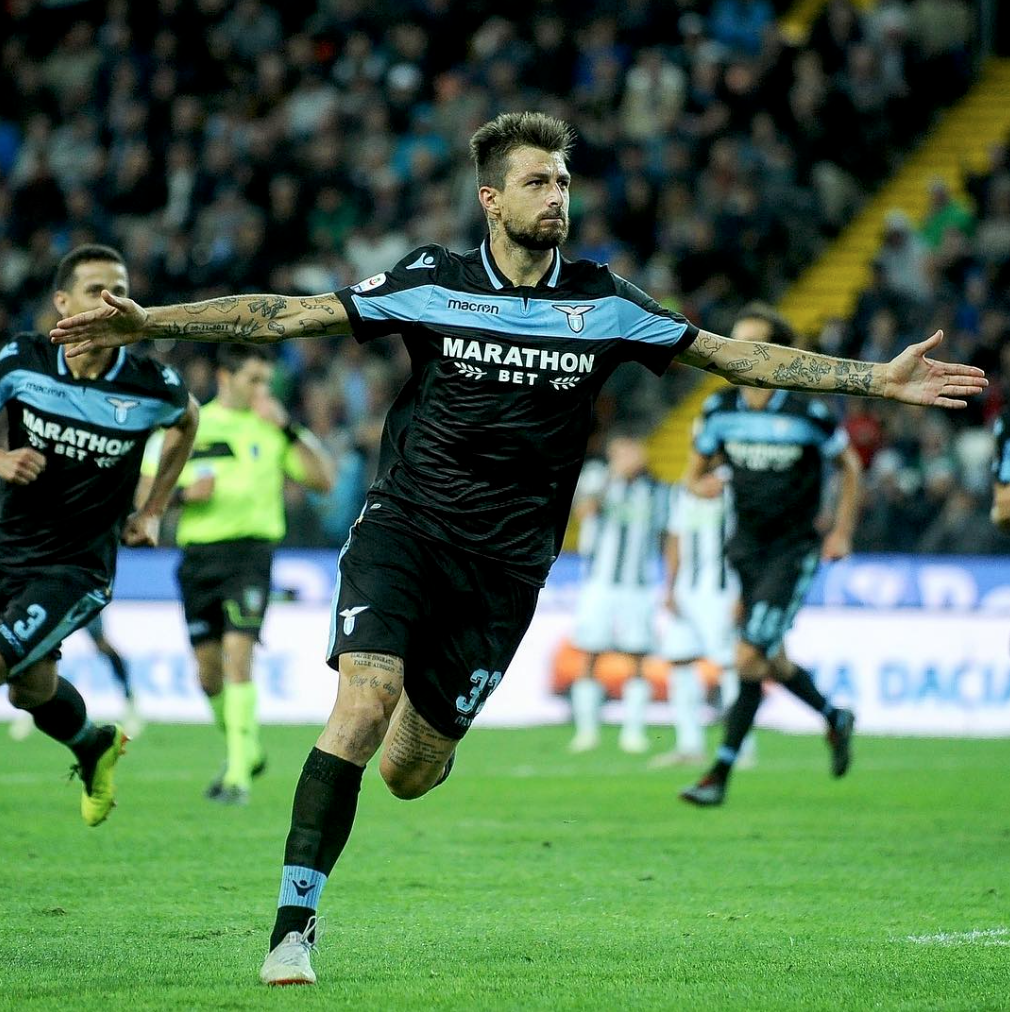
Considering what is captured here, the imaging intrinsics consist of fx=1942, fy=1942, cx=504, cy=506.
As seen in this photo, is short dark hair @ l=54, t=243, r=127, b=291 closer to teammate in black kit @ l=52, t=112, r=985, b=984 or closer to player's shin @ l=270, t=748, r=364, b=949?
teammate in black kit @ l=52, t=112, r=985, b=984

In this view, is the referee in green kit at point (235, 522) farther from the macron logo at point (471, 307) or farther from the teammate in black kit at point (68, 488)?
the macron logo at point (471, 307)

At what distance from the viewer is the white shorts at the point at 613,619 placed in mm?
15508

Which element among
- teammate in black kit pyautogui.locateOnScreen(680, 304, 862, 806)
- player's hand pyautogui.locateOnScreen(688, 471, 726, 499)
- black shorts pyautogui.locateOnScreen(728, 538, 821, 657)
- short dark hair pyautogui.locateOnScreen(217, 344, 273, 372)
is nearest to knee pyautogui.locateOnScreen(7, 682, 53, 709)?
short dark hair pyautogui.locateOnScreen(217, 344, 273, 372)

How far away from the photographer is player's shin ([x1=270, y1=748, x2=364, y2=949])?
221 inches

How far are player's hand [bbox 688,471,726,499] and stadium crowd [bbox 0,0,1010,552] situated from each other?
6.74 meters

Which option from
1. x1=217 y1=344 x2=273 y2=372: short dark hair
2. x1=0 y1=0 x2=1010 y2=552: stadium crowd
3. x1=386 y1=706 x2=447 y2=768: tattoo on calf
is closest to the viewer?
x1=386 y1=706 x2=447 y2=768: tattoo on calf

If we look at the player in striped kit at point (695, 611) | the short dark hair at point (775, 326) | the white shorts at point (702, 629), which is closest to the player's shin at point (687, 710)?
the player in striped kit at point (695, 611)

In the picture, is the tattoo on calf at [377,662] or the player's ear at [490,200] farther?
the player's ear at [490,200]

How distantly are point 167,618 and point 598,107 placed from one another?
832 centimetres

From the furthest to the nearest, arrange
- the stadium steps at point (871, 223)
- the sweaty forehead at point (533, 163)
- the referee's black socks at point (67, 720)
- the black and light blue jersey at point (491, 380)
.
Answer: the stadium steps at point (871, 223) → the referee's black socks at point (67, 720) → the sweaty forehead at point (533, 163) → the black and light blue jersey at point (491, 380)

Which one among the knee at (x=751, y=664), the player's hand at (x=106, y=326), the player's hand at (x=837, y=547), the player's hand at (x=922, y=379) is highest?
the player's hand at (x=106, y=326)

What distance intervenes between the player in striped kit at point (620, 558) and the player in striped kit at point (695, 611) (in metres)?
0.57

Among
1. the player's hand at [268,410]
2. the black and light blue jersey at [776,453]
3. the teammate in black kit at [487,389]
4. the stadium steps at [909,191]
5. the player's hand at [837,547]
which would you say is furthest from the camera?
the stadium steps at [909,191]

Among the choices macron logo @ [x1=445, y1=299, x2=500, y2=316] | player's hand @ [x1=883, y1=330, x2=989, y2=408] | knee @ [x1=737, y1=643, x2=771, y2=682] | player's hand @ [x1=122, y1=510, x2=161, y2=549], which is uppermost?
macron logo @ [x1=445, y1=299, x2=500, y2=316]
